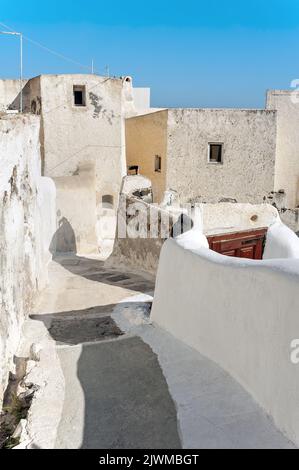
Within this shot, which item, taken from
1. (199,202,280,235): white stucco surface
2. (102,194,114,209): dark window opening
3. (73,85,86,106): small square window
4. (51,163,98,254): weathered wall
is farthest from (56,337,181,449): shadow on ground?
(73,85,86,106): small square window

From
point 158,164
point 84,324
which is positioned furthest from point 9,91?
point 84,324

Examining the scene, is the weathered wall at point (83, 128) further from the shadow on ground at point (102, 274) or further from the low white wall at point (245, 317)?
the low white wall at point (245, 317)

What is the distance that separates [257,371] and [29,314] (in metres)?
4.62

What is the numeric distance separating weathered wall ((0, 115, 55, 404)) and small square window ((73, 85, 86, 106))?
321 inches

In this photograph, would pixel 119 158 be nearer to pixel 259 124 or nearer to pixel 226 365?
pixel 259 124

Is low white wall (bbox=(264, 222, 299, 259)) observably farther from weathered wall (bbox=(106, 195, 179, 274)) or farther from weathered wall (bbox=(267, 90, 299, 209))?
weathered wall (bbox=(267, 90, 299, 209))

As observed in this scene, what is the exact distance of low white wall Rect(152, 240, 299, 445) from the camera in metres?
3.91

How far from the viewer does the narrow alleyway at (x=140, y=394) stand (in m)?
4.19

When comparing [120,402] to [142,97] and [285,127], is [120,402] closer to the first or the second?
[285,127]

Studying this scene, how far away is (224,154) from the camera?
18453 mm

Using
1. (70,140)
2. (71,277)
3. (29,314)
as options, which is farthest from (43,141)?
(29,314)

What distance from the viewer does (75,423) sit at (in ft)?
15.1

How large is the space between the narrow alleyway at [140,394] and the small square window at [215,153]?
11.6m

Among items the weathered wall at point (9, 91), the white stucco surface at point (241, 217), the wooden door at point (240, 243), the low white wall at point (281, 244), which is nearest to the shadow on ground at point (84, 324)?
the wooden door at point (240, 243)
